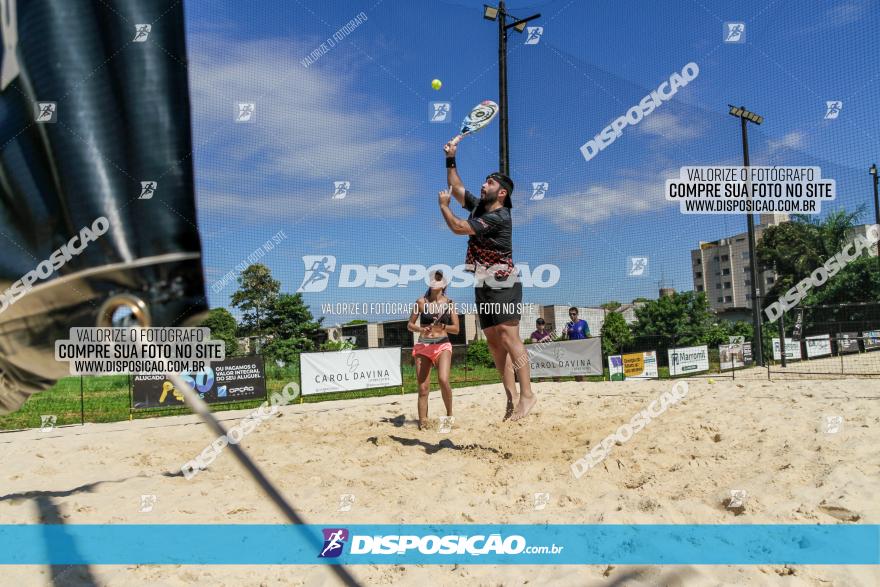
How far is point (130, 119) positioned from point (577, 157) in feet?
21.6

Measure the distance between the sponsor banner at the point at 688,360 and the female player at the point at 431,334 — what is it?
1235 cm

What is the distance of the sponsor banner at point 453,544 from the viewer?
209cm

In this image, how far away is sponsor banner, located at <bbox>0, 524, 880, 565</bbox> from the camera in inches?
82.1

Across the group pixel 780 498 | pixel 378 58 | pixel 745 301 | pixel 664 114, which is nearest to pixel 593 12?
pixel 664 114

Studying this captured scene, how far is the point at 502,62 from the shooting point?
7.02 metres

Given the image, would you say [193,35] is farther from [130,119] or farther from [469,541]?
[469,541]

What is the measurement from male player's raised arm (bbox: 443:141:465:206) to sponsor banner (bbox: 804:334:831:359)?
10.9m

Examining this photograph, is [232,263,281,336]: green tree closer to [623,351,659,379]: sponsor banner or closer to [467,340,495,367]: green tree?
[623,351,659,379]: sponsor banner

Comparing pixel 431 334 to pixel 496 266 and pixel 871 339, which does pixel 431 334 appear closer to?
pixel 496 266

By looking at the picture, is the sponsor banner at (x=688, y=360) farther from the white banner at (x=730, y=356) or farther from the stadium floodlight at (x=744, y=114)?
the stadium floodlight at (x=744, y=114)

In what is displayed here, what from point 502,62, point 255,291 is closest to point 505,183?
point 255,291

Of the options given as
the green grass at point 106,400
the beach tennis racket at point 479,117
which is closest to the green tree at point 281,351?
the green grass at point 106,400

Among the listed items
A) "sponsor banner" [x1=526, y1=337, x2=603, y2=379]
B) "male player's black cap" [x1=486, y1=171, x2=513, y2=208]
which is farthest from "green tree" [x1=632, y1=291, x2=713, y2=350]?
"male player's black cap" [x1=486, y1=171, x2=513, y2=208]

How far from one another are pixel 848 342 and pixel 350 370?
436 inches
